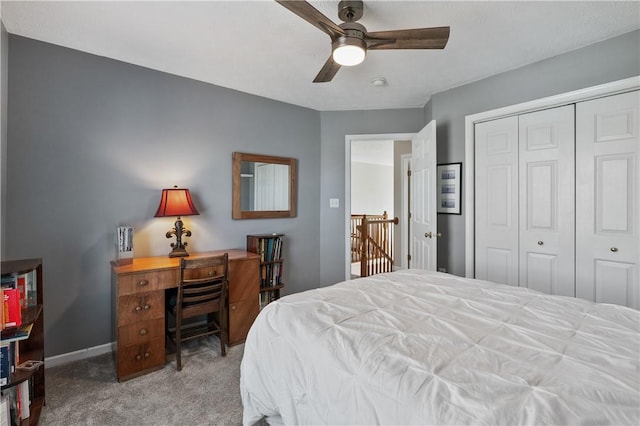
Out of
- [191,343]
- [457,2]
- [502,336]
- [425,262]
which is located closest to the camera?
[502,336]

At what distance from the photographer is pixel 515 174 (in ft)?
9.25

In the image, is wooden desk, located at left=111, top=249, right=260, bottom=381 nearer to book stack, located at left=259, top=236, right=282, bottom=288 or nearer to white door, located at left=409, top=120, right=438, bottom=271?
book stack, located at left=259, top=236, right=282, bottom=288

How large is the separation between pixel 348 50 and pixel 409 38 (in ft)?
1.13

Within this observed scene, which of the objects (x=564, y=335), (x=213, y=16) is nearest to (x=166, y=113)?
(x=213, y=16)

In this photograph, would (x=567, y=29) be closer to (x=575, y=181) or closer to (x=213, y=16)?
(x=575, y=181)

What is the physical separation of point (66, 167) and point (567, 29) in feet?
12.6

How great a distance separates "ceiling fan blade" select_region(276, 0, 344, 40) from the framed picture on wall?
2.09 m

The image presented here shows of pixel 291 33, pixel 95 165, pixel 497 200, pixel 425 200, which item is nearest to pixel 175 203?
pixel 95 165

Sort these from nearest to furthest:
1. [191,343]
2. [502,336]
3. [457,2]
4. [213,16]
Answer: [502,336] → [457,2] → [213,16] → [191,343]

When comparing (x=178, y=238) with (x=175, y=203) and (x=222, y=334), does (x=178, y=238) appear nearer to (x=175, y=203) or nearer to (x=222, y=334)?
(x=175, y=203)

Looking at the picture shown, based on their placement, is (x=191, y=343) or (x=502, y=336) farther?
(x=191, y=343)

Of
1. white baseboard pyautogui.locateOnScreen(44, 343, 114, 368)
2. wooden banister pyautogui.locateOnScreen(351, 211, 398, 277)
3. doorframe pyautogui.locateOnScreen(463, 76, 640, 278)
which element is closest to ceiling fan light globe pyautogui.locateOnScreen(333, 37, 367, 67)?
doorframe pyautogui.locateOnScreen(463, 76, 640, 278)

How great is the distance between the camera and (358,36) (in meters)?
1.72

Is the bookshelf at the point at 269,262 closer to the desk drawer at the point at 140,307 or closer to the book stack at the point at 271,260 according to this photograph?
the book stack at the point at 271,260
